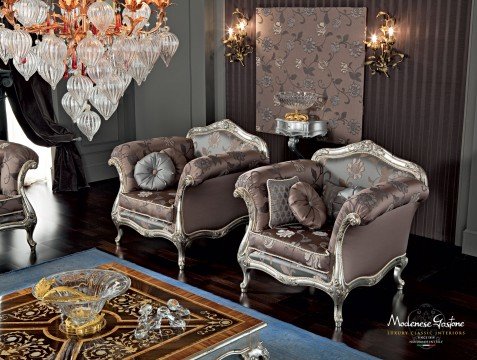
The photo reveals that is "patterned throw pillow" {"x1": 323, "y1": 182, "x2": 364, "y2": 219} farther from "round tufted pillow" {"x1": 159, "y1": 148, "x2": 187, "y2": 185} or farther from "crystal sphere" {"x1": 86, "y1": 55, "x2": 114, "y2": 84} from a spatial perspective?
"crystal sphere" {"x1": 86, "y1": 55, "x2": 114, "y2": 84}

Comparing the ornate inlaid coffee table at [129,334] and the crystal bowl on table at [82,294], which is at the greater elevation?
the crystal bowl on table at [82,294]

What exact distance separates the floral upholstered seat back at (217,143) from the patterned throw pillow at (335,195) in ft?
3.24

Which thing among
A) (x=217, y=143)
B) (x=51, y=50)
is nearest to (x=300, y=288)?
(x=217, y=143)

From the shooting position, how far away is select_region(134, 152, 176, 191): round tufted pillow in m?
5.14

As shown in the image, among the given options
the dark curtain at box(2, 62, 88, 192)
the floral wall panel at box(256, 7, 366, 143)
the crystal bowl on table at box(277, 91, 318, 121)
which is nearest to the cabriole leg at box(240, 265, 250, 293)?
the crystal bowl on table at box(277, 91, 318, 121)

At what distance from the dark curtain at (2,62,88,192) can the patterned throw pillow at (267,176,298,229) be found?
306 centimetres

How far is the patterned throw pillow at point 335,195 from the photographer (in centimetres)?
438

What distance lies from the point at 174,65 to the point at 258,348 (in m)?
4.27

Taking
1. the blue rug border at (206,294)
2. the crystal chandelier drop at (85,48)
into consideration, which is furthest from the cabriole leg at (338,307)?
the crystal chandelier drop at (85,48)

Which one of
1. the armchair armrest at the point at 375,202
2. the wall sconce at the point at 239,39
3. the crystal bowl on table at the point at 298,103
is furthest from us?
the wall sconce at the point at 239,39

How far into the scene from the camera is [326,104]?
5605mm

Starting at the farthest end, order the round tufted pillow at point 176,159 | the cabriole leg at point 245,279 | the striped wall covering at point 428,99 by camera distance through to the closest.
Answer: the round tufted pillow at point 176,159 < the striped wall covering at point 428,99 < the cabriole leg at point 245,279

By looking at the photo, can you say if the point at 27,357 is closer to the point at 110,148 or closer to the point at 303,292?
the point at 303,292

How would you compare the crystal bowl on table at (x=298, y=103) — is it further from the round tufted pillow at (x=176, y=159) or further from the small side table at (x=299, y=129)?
the round tufted pillow at (x=176, y=159)
